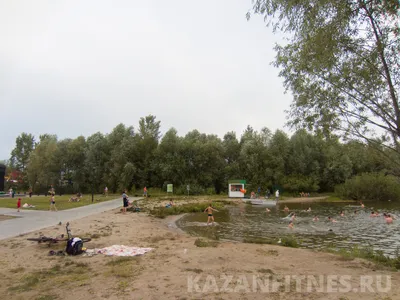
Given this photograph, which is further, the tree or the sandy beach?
the tree

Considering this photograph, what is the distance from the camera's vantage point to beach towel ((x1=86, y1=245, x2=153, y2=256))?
35.9ft

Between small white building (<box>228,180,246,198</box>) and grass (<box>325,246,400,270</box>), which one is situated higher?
small white building (<box>228,180,246,198</box>)

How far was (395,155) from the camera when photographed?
36.8ft

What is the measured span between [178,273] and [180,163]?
52.5m

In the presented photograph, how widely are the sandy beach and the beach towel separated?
407mm

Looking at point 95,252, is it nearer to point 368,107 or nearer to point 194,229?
point 194,229

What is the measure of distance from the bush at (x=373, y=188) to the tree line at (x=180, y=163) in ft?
23.7

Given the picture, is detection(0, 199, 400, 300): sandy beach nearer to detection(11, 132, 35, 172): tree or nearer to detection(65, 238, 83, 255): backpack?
detection(65, 238, 83, 255): backpack

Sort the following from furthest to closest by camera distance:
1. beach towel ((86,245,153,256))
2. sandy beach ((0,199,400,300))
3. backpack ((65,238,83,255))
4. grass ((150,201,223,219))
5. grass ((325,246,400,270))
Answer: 1. grass ((150,201,223,219))
2. beach towel ((86,245,153,256))
3. backpack ((65,238,83,255))
4. grass ((325,246,400,270))
5. sandy beach ((0,199,400,300))

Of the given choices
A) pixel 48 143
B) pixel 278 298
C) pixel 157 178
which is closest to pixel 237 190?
pixel 157 178

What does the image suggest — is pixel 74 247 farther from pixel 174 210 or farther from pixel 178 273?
pixel 174 210

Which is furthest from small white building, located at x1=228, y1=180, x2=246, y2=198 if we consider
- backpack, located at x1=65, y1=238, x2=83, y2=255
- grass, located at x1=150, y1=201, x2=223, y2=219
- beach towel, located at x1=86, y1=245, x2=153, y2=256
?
backpack, located at x1=65, y1=238, x2=83, y2=255

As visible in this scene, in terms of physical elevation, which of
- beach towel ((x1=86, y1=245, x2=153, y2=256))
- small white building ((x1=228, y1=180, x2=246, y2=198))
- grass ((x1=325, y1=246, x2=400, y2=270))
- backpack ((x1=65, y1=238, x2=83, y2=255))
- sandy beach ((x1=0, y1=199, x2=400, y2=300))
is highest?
small white building ((x1=228, y1=180, x2=246, y2=198))

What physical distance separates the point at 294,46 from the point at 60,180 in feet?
222
